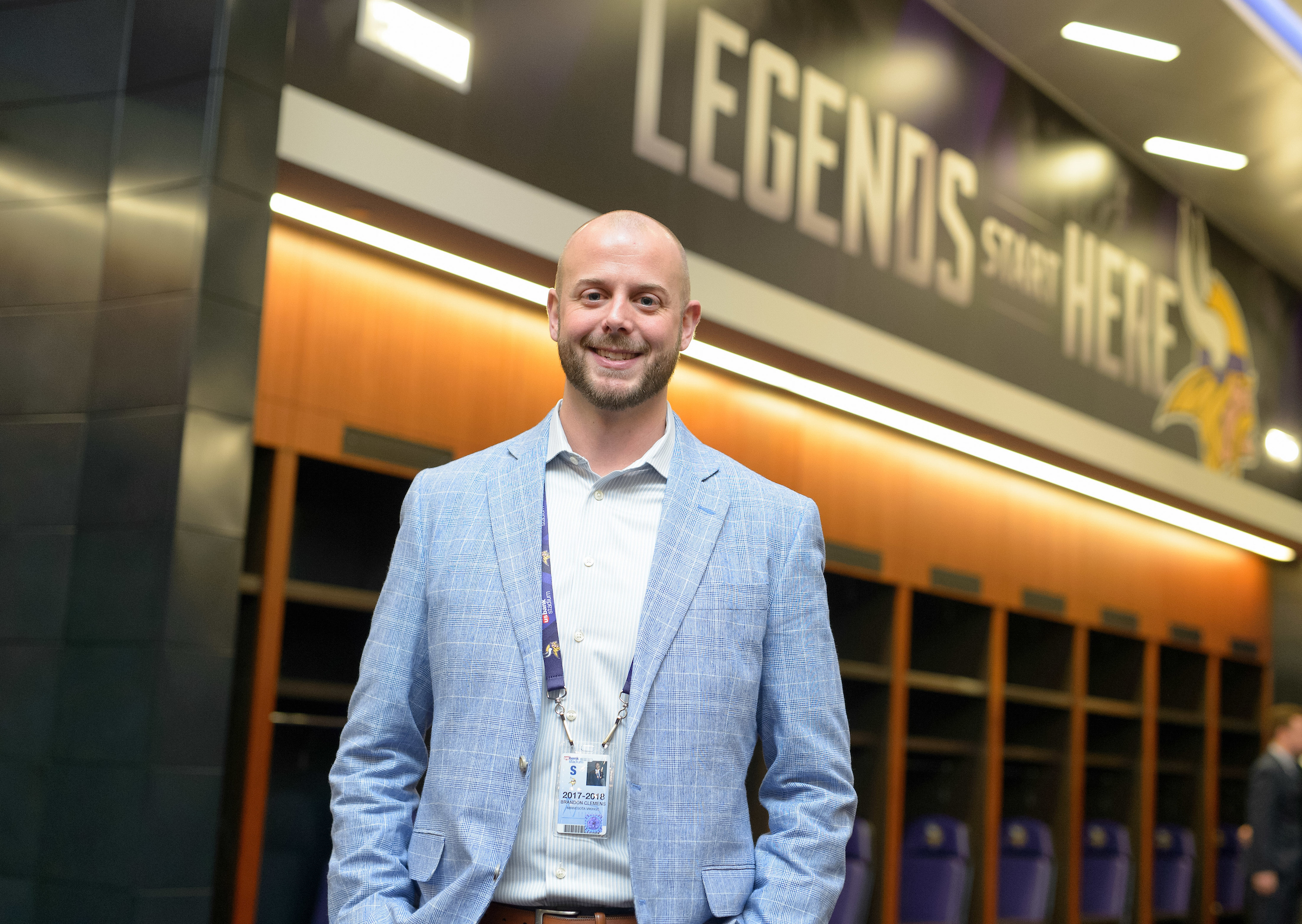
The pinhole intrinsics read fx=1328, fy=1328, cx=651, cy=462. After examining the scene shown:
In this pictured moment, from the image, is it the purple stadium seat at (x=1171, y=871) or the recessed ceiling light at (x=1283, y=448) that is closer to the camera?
the purple stadium seat at (x=1171, y=871)

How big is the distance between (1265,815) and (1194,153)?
4.10m

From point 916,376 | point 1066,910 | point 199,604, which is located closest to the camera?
point 199,604

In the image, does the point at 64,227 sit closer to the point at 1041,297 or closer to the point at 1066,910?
the point at 1041,297

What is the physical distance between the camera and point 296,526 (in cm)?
457

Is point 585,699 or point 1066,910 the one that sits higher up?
point 585,699

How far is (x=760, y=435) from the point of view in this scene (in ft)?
21.1

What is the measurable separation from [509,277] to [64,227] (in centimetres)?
158

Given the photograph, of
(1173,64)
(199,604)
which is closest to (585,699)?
(199,604)

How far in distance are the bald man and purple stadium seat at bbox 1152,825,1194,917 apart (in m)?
8.78

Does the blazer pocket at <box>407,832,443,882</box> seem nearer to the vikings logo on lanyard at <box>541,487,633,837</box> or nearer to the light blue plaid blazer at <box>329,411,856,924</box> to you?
the light blue plaid blazer at <box>329,411,856,924</box>

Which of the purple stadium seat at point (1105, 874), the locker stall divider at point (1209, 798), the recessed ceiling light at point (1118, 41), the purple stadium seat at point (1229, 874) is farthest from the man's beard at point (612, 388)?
the purple stadium seat at point (1229, 874)

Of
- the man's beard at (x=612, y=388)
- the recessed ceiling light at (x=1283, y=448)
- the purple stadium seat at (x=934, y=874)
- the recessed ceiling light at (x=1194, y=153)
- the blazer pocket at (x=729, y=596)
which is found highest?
the recessed ceiling light at (x=1194, y=153)

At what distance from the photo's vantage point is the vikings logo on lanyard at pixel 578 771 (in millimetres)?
1534

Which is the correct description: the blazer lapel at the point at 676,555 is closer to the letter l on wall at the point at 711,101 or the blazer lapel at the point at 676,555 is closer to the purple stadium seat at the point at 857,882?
the letter l on wall at the point at 711,101
